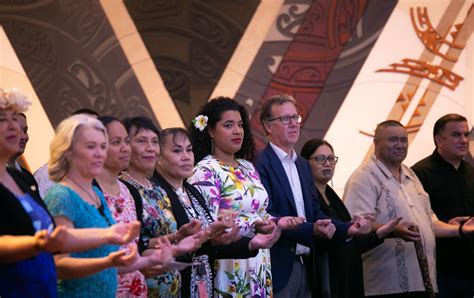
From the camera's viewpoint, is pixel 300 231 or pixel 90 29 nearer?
pixel 300 231

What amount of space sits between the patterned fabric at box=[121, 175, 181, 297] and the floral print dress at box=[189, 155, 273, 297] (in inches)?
20.1

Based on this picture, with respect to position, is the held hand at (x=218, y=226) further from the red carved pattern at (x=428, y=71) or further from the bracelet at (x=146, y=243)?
the red carved pattern at (x=428, y=71)

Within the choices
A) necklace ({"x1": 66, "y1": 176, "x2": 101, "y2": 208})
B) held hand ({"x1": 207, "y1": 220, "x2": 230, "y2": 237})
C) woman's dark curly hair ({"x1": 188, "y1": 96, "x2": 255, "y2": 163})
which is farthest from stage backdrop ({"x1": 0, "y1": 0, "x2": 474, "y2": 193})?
necklace ({"x1": 66, "y1": 176, "x2": 101, "y2": 208})

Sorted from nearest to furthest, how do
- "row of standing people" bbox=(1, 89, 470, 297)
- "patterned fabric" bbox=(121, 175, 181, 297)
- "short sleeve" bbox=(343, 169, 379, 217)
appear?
"patterned fabric" bbox=(121, 175, 181, 297)
"row of standing people" bbox=(1, 89, 470, 297)
"short sleeve" bbox=(343, 169, 379, 217)

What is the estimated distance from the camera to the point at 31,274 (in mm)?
3520

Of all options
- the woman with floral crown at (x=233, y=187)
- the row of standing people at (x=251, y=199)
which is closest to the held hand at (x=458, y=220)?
the row of standing people at (x=251, y=199)

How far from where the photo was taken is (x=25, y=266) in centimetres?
352

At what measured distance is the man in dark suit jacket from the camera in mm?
5873

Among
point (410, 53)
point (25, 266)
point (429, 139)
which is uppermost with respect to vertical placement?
point (410, 53)

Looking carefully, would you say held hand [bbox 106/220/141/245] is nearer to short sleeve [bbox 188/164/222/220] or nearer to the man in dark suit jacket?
short sleeve [bbox 188/164/222/220]

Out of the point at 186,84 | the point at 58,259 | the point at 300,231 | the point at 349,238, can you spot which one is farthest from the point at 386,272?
the point at 58,259

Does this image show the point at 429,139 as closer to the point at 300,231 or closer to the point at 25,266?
the point at 300,231

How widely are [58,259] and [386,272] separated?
331 centimetres

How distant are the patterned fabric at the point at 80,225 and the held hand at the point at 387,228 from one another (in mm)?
2762
